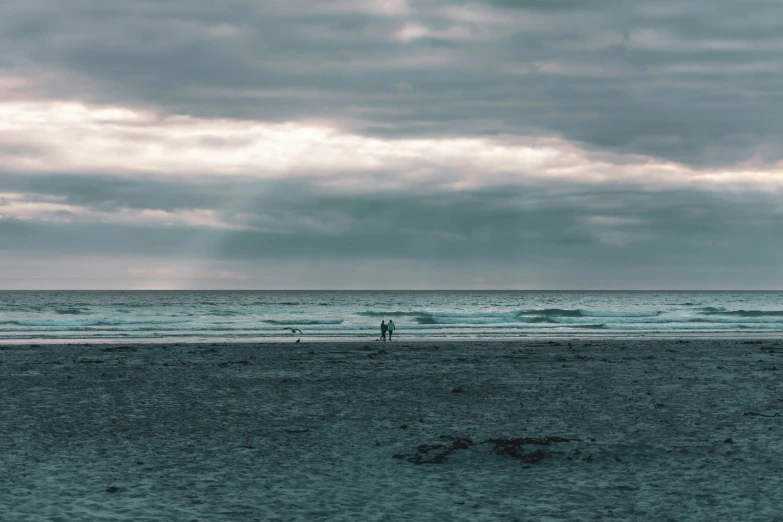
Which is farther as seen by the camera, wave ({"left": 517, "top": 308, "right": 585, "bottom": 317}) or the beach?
wave ({"left": 517, "top": 308, "right": 585, "bottom": 317})

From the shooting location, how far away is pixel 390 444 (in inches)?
554

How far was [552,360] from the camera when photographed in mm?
31266

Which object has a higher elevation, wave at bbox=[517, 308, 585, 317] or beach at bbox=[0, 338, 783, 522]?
beach at bbox=[0, 338, 783, 522]

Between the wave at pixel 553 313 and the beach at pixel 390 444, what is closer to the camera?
the beach at pixel 390 444

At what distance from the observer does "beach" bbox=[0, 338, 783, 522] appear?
33.6ft

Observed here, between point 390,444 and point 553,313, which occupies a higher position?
point 390,444

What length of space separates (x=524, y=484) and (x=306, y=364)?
18888 mm

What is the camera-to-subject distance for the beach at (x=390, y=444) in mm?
10250

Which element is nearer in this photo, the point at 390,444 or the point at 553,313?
the point at 390,444

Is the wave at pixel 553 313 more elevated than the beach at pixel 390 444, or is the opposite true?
the beach at pixel 390 444

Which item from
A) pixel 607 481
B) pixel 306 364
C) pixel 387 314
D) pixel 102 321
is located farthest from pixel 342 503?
pixel 387 314

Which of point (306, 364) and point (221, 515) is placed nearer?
point (221, 515)

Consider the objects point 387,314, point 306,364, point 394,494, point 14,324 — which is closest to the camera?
point 394,494

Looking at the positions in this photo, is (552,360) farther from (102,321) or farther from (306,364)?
(102,321)
